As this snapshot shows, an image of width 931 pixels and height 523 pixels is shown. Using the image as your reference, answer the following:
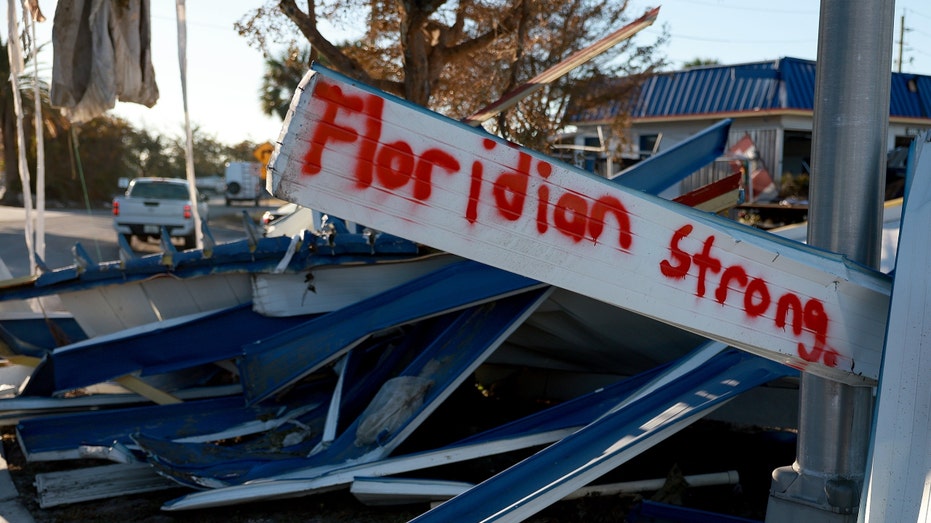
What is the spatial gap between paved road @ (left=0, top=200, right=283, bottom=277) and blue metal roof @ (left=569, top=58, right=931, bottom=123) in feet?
38.7

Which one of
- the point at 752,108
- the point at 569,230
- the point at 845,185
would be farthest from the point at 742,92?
the point at 569,230

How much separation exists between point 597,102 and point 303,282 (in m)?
17.8

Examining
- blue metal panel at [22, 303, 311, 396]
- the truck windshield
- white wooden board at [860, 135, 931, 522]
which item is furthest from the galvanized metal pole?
the truck windshield

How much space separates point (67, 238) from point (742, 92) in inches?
728

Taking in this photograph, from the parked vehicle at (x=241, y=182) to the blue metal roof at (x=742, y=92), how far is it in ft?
77.8

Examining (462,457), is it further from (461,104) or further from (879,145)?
(461,104)

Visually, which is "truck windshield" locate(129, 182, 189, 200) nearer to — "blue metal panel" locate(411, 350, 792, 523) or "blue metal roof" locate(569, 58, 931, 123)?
"blue metal roof" locate(569, 58, 931, 123)

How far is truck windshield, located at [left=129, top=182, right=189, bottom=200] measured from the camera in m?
20.8

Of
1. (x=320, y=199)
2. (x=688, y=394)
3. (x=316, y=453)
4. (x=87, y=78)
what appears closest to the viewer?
(x=320, y=199)

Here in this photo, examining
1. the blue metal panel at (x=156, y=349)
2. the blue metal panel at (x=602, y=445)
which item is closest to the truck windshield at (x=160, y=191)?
the blue metal panel at (x=156, y=349)

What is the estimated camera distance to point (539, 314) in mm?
4918

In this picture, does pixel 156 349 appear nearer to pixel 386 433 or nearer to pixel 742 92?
pixel 386 433

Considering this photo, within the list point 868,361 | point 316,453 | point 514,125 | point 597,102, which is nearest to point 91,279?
point 316,453

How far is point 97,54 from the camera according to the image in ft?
20.1
